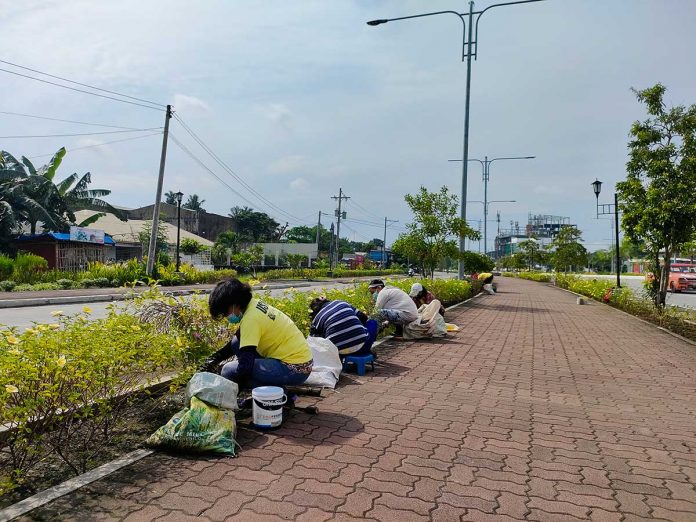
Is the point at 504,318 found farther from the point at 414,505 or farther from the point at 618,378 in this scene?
the point at 414,505

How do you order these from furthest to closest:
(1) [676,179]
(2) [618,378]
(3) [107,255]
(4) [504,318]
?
(3) [107,255], (4) [504,318], (1) [676,179], (2) [618,378]

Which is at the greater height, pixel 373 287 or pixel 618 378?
pixel 373 287

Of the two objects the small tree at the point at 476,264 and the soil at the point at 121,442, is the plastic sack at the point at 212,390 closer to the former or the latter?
the soil at the point at 121,442

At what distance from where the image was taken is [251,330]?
4086mm

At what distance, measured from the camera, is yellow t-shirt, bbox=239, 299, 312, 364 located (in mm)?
4086

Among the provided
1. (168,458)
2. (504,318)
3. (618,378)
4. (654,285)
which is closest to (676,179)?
(654,285)

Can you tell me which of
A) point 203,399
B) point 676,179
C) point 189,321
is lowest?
point 203,399

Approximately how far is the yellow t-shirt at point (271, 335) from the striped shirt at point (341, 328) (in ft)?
4.84

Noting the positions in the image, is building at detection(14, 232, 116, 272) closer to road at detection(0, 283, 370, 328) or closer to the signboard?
the signboard

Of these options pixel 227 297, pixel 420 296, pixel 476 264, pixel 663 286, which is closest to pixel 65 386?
pixel 227 297

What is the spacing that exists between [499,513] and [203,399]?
78.1 inches

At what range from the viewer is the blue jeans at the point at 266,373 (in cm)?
426

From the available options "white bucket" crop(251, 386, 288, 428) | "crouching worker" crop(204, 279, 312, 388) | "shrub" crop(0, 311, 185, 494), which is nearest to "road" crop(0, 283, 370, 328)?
"crouching worker" crop(204, 279, 312, 388)

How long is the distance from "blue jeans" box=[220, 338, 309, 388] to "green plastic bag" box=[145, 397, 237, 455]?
0.72 metres
